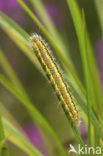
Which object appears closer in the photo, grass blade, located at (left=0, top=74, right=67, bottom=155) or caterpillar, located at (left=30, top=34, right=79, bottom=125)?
caterpillar, located at (left=30, top=34, right=79, bottom=125)

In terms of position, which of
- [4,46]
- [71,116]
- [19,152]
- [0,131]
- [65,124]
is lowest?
[0,131]

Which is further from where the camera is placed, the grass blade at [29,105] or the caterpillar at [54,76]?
the grass blade at [29,105]

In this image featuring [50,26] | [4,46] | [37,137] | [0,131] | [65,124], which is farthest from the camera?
[4,46]

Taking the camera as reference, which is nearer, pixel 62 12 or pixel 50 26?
pixel 50 26

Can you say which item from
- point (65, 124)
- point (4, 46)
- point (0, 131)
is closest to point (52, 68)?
point (0, 131)

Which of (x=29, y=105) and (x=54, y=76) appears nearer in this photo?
(x=54, y=76)

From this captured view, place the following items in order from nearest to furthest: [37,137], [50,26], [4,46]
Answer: [50,26], [37,137], [4,46]

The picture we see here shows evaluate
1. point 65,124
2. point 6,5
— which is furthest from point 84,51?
point 6,5

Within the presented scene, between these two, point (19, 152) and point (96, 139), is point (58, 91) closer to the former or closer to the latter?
point (96, 139)

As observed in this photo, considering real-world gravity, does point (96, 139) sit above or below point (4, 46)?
below
